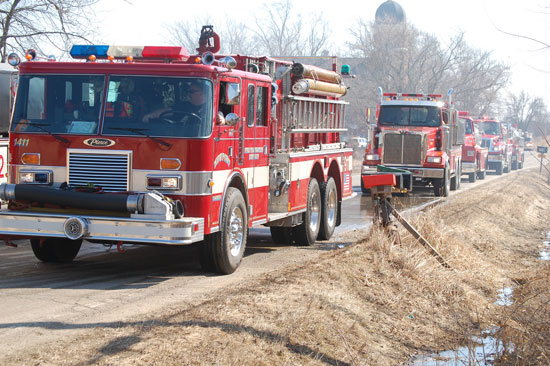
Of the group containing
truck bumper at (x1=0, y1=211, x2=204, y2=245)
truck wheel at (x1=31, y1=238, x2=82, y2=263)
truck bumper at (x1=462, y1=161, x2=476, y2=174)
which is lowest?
truck bumper at (x1=462, y1=161, x2=476, y2=174)

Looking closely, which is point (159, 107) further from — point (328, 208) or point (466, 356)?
point (328, 208)

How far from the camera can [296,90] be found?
1187cm

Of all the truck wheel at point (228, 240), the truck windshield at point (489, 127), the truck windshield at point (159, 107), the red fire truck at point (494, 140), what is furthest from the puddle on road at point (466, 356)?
the truck windshield at point (489, 127)

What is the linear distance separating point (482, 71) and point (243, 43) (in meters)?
20.0

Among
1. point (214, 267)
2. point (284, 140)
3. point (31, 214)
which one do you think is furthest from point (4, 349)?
point (284, 140)

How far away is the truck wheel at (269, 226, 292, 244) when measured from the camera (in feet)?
41.8

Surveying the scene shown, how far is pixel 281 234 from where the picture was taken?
42.2 ft

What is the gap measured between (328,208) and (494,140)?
96.9 ft

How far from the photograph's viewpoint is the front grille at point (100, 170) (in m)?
8.77

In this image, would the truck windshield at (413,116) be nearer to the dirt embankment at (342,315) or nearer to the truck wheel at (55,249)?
the dirt embankment at (342,315)

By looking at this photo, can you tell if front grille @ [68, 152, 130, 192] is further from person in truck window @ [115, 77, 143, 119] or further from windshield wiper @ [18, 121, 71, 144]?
person in truck window @ [115, 77, 143, 119]

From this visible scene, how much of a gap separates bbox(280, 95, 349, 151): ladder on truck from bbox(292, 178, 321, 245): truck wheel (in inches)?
38.8

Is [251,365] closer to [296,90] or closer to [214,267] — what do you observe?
[214,267]

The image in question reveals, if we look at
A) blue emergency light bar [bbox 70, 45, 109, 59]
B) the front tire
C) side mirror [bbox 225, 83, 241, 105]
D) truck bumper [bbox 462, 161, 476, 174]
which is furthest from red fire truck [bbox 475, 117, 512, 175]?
blue emergency light bar [bbox 70, 45, 109, 59]
